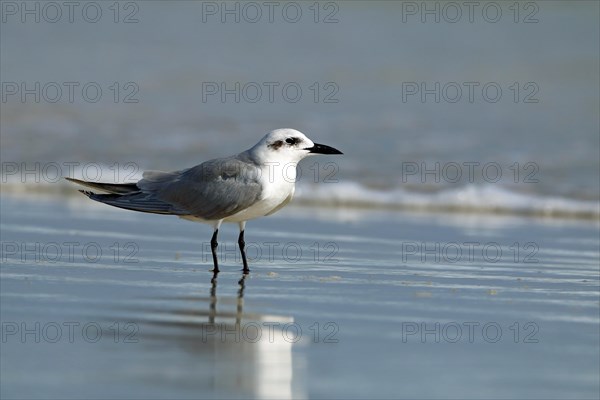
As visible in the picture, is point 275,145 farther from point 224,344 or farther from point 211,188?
point 224,344

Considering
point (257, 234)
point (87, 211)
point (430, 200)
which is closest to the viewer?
point (257, 234)

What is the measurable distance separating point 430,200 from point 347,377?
20.6 ft

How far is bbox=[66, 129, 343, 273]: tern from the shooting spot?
24.0 feet

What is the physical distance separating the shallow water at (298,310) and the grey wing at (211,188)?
35cm

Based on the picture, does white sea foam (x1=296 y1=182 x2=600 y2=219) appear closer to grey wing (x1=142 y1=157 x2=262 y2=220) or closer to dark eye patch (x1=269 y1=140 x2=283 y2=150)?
grey wing (x1=142 y1=157 x2=262 y2=220)

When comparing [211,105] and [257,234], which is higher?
[211,105]

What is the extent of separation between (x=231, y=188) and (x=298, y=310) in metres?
1.65

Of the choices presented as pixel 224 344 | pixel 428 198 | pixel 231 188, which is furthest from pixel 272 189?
pixel 428 198

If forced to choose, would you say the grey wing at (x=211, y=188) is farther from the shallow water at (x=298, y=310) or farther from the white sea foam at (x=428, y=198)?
the white sea foam at (x=428, y=198)

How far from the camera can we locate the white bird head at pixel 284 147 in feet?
24.5

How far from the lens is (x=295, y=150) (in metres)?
7.51

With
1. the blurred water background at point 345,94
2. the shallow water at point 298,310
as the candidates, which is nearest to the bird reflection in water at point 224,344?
the shallow water at point 298,310

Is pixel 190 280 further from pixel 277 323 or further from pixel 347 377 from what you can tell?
pixel 347 377

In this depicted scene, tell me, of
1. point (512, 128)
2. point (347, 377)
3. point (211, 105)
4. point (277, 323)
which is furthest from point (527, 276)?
point (211, 105)
